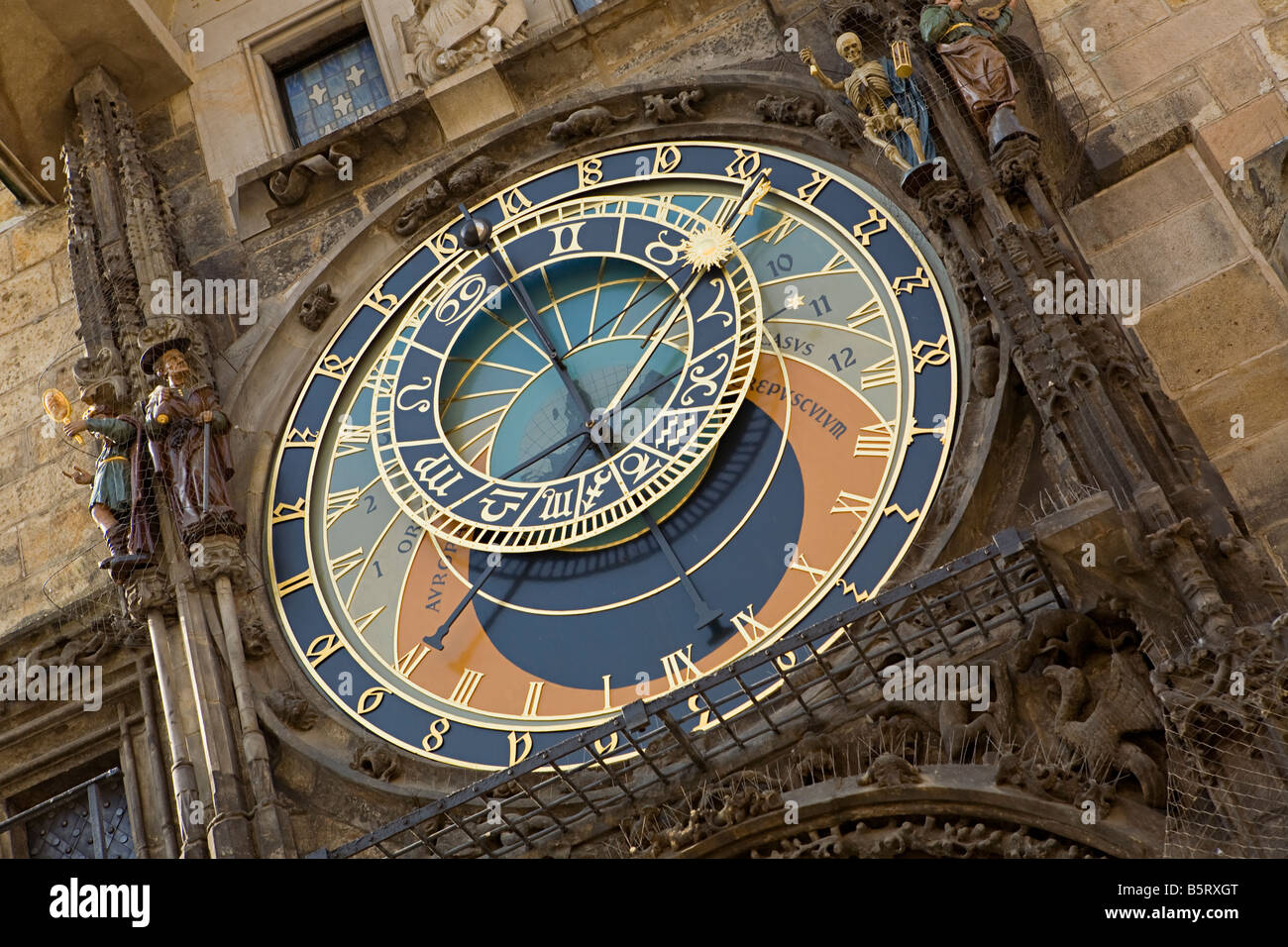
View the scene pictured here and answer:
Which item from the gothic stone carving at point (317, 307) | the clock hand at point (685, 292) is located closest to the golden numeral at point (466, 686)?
the clock hand at point (685, 292)

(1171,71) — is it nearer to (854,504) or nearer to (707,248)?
(707,248)

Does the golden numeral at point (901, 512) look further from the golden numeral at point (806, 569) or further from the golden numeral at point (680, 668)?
the golden numeral at point (680, 668)

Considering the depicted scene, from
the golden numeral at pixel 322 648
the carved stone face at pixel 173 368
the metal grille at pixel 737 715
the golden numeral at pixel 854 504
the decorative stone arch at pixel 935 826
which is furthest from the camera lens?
the carved stone face at pixel 173 368

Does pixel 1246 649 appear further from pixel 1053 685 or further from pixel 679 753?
pixel 679 753

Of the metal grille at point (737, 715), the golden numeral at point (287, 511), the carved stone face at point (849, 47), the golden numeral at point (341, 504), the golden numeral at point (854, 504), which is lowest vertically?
the metal grille at point (737, 715)

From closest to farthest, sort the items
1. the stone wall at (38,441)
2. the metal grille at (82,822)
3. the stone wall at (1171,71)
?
the stone wall at (1171,71) < the metal grille at (82,822) < the stone wall at (38,441)
